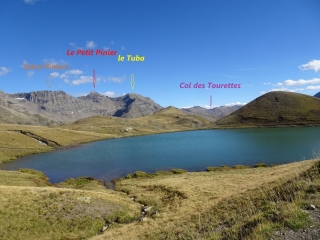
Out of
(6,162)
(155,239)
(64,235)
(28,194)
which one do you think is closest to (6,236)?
(64,235)

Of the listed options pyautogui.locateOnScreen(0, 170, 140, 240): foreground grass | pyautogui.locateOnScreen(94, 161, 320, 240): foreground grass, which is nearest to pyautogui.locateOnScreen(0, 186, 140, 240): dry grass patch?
pyautogui.locateOnScreen(0, 170, 140, 240): foreground grass

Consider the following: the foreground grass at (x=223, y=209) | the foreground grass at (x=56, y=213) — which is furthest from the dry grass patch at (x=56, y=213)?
the foreground grass at (x=223, y=209)

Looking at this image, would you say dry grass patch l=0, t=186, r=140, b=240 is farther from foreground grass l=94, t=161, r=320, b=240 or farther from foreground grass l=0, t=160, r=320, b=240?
foreground grass l=94, t=161, r=320, b=240

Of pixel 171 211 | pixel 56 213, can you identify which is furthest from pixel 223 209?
pixel 56 213

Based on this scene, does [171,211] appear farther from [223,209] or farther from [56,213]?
[56,213]

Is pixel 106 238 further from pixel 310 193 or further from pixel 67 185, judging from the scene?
pixel 67 185

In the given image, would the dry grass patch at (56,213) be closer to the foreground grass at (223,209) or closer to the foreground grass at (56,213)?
the foreground grass at (56,213)
